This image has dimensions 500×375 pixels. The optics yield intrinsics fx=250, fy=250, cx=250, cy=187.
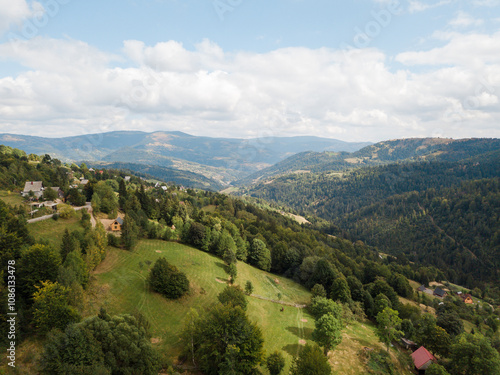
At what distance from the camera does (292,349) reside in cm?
4441

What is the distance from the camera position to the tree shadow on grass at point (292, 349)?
43.4m

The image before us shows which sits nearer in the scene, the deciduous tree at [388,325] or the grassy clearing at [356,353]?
the grassy clearing at [356,353]

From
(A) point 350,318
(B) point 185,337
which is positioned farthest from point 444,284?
(B) point 185,337

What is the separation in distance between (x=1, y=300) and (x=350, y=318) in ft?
217

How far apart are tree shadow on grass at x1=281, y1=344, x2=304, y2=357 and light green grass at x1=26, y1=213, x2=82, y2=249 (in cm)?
4615

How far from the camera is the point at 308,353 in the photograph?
3238 centimetres

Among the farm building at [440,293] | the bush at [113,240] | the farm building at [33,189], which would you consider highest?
the farm building at [33,189]

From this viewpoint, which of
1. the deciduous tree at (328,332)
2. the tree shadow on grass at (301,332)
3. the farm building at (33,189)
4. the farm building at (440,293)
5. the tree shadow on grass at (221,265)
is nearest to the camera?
the deciduous tree at (328,332)

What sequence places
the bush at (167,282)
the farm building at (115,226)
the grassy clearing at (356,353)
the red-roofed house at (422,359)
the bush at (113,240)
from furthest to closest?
the farm building at (115,226) → the bush at (113,240) → the red-roofed house at (422,359) → the bush at (167,282) → the grassy clearing at (356,353)

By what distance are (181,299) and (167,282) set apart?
14.5ft

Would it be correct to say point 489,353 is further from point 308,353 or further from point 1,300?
point 1,300

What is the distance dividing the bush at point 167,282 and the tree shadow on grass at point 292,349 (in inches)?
847

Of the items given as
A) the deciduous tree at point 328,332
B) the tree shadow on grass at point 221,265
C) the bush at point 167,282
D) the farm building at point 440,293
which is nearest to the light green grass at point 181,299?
the tree shadow on grass at point 221,265

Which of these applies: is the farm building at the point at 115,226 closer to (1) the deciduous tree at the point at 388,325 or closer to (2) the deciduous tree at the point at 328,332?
(2) the deciduous tree at the point at 328,332
